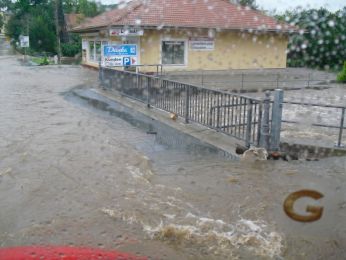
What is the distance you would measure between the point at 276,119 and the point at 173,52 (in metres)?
18.2

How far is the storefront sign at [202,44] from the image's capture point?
82.8 ft

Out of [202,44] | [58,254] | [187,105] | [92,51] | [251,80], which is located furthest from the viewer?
[92,51]

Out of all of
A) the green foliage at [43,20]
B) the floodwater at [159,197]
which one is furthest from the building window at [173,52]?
the floodwater at [159,197]

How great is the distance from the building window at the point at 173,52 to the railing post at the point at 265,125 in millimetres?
17788

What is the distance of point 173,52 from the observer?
82.2 feet

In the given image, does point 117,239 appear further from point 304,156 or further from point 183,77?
point 183,77

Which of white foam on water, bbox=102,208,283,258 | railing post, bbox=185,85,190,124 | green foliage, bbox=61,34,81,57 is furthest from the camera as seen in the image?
green foliage, bbox=61,34,81,57

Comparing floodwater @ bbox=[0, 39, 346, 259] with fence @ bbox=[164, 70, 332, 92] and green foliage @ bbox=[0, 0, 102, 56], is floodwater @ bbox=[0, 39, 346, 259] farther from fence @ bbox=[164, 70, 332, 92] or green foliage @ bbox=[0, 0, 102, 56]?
green foliage @ bbox=[0, 0, 102, 56]

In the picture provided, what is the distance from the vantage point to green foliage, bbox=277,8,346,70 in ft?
74.7

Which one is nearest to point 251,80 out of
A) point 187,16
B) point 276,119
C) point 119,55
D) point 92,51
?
point 187,16

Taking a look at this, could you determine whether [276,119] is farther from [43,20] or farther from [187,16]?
[43,20]

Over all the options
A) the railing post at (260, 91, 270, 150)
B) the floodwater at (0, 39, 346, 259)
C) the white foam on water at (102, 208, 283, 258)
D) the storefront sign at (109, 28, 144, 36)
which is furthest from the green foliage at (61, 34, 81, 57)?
the white foam on water at (102, 208, 283, 258)

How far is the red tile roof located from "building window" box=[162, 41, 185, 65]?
1399 mm

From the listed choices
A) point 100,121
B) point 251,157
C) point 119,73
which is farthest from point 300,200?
point 119,73
